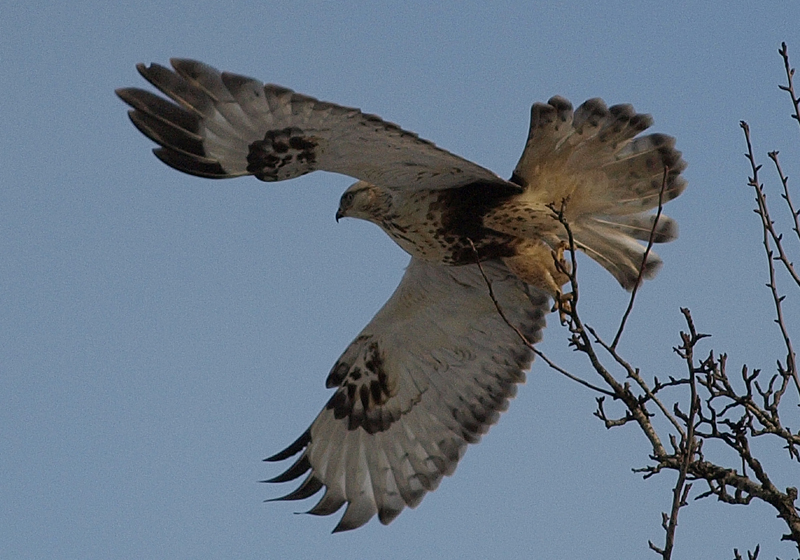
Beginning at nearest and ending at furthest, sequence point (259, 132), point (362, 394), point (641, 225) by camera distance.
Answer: point (259, 132) < point (641, 225) < point (362, 394)

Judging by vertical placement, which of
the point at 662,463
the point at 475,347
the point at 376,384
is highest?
the point at 475,347

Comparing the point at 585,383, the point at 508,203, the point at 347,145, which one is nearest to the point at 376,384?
the point at 508,203

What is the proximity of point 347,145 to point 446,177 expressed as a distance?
2.18 feet

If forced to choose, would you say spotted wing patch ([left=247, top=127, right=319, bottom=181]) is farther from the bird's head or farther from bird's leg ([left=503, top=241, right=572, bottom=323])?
bird's leg ([left=503, top=241, right=572, bottom=323])

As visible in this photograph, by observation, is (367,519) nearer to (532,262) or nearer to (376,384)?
(376,384)

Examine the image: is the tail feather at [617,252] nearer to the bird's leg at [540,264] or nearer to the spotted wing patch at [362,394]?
the bird's leg at [540,264]

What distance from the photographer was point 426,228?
5.45m

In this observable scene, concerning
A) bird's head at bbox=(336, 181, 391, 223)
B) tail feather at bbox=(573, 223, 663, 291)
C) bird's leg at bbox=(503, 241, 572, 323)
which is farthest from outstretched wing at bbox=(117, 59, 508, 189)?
tail feather at bbox=(573, 223, 663, 291)

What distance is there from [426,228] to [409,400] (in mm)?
1631

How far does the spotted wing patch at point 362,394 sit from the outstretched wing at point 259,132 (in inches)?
74.3

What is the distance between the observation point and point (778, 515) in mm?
3414

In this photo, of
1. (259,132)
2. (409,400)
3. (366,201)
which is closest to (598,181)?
(366,201)

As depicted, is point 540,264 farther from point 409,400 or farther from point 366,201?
point 409,400

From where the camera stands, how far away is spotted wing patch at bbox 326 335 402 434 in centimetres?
666
